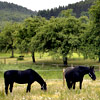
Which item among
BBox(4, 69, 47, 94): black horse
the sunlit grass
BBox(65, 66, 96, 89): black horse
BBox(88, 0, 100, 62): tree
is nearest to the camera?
the sunlit grass

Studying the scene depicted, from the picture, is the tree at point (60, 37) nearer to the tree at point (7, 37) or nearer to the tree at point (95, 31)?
the tree at point (95, 31)

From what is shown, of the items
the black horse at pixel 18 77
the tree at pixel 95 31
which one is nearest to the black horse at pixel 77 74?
the black horse at pixel 18 77

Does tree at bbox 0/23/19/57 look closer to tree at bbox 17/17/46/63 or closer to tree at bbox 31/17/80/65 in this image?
tree at bbox 17/17/46/63

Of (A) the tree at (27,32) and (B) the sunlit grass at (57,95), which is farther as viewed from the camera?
(A) the tree at (27,32)

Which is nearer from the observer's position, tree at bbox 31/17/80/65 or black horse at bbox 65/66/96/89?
black horse at bbox 65/66/96/89

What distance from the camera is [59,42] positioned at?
28.8m

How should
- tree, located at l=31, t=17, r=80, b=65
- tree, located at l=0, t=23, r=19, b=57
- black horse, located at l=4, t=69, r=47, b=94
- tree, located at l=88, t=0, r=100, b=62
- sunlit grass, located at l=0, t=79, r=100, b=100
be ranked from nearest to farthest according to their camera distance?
sunlit grass, located at l=0, t=79, r=100, b=100 → black horse, located at l=4, t=69, r=47, b=94 → tree, located at l=88, t=0, r=100, b=62 → tree, located at l=31, t=17, r=80, b=65 → tree, located at l=0, t=23, r=19, b=57

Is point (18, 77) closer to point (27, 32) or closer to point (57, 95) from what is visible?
point (57, 95)

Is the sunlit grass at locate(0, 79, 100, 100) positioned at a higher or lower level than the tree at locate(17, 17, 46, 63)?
lower

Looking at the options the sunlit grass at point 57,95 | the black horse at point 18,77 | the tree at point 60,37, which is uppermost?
the tree at point 60,37

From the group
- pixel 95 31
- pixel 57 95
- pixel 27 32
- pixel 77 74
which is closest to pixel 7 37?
pixel 27 32

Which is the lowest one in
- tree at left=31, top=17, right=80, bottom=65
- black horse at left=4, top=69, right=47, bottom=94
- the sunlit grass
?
the sunlit grass

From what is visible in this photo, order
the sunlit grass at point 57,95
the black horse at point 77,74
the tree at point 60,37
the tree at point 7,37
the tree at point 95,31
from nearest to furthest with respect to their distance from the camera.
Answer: the sunlit grass at point 57,95 < the black horse at point 77,74 < the tree at point 95,31 < the tree at point 60,37 < the tree at point 7,37

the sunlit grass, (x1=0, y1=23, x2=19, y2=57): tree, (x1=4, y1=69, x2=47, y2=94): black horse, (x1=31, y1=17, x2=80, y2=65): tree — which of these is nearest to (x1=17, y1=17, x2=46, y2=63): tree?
(x1=31, y1=17, x2=80, y2=65): tree
